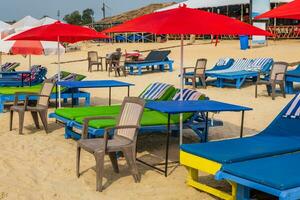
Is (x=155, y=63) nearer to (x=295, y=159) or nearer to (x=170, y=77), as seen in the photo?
(x=170, y=77)

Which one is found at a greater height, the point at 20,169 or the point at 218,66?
the point at 218,66

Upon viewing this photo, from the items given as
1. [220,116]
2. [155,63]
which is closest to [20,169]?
[220,116]

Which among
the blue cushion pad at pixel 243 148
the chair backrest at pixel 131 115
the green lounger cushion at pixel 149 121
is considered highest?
the chair backrest at pixel 131 115

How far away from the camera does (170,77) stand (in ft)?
59.8

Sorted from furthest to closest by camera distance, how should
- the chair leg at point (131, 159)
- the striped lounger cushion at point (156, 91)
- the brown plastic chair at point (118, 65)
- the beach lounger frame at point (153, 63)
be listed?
the beach lounger frame at point (153, 63)
the brown plastic chair at point (118, 65)
the striped lounger cushion at point (156, 91)
the chair leg at point (131, 159)

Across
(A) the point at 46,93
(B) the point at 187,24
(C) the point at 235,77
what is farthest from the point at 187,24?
(C) the point at 235,77

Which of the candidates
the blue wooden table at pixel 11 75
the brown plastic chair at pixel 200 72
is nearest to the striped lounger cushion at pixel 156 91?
the blue wooden table at pixel 11 75

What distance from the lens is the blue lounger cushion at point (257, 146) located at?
16.4 ft

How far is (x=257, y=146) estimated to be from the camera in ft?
17.9

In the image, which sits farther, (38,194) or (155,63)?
(155,63)

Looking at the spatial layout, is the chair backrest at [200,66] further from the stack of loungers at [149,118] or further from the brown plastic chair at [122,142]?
the brown plastic chair at [122,142]

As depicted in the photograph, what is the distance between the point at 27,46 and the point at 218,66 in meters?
6.73

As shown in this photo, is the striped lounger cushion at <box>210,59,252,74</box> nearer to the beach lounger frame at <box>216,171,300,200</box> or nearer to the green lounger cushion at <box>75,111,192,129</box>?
the green lounger cushion at <box>75,111,192,129</box>

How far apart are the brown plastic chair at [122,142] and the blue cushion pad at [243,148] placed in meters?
0.67
